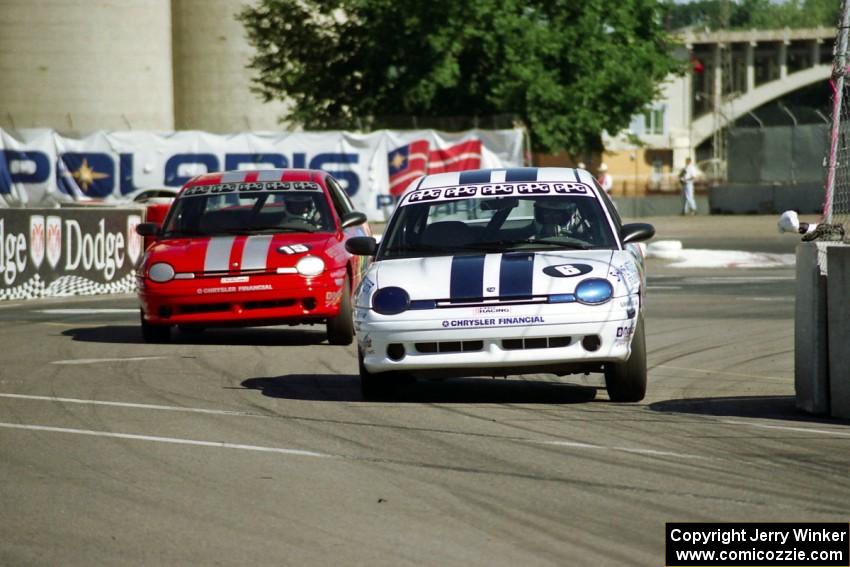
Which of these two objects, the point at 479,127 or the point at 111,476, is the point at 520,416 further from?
the point at 479,127

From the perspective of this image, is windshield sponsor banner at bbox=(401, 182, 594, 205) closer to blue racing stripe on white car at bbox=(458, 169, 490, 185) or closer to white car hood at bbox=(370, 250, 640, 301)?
blue racing stripe on white car at bbox=(458, 169, 490, 185)

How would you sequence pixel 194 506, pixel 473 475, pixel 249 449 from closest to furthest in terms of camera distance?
pixel 194 506
pixel 473 475
pixel 249 449

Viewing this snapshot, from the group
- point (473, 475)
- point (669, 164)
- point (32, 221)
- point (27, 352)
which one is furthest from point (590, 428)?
point (669, 164)

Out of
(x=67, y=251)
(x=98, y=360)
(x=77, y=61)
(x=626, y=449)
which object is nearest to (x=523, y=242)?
(x=626, y=449)

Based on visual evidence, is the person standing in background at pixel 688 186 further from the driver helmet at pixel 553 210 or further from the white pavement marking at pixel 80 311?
the driver helmet at pixel 553 210

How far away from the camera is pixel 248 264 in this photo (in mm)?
13000

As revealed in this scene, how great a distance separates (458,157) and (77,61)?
15262 mm

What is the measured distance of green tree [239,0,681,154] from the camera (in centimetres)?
3669

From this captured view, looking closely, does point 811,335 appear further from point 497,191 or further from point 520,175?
point 520,175

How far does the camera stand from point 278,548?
552 cm

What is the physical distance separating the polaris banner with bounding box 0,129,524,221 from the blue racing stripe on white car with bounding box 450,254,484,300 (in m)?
22.9

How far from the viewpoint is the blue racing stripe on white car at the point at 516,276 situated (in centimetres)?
897

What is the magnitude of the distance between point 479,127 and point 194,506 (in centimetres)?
2940

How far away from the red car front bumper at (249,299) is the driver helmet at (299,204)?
1.15m
